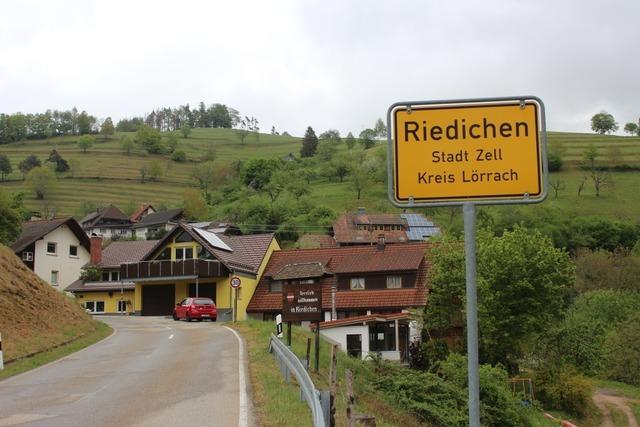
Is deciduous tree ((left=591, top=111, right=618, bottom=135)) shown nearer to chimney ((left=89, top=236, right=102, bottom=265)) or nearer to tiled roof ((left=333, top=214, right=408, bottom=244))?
tiled roof ((left=333, top=214, right=408, bottom=244))

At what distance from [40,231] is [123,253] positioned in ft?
30.1

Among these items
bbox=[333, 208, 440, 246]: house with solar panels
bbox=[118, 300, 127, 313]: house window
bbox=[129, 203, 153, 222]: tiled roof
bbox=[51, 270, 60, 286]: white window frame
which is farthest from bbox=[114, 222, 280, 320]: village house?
bbox=[129, 203, 153, 222]: tiled roof

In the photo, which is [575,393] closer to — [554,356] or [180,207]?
[554,356]

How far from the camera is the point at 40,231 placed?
207 ft

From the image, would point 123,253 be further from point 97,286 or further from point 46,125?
point 46,125

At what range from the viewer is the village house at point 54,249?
6212 cm

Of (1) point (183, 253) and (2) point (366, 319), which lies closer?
(2) point (366, 319)

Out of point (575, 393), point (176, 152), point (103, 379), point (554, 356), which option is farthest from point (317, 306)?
point (176, 152)

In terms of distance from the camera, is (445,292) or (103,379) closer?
(103,379)

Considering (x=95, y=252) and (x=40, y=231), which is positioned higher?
(x=40, y=231)

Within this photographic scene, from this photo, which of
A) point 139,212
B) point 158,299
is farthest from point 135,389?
point 139,212

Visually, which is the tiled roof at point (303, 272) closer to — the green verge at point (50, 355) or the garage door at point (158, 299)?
the green verge at point (50, 355)

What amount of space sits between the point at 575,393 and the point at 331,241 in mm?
52357

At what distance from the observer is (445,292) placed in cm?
4275
